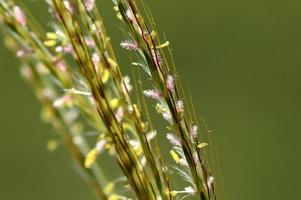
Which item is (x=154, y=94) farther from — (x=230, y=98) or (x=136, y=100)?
(x=230, y=98)

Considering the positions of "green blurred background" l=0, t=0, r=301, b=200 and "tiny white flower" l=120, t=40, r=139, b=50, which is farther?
"green blurred background" l=0, t=0, r=301, b=200

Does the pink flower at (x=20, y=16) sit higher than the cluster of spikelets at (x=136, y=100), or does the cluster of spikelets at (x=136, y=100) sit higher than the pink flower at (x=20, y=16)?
the pink flower at (x=20, y=16)

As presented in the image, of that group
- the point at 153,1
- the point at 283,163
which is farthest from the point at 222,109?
the point at 153,1

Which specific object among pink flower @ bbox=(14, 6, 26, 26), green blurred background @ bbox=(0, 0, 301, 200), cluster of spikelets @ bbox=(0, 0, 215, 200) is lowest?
green blurred background @ bbox=(0, 0, 301, 200)

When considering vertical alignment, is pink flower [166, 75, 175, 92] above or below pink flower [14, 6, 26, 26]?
below

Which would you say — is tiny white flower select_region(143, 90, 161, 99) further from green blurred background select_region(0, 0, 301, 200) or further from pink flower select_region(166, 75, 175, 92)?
green blurred background select_region(0, 0, 301, 200)

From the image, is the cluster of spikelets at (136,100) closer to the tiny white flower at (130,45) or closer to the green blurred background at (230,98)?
the tiny white flower at (130,45)

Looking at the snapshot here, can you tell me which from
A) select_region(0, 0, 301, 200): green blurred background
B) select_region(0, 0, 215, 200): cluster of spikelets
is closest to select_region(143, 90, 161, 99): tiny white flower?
select_region(0, 0, 215, 200): cluster of spikelets

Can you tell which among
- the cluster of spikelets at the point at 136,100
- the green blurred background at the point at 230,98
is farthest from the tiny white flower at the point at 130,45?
the green blurred background at the point at 230,98
